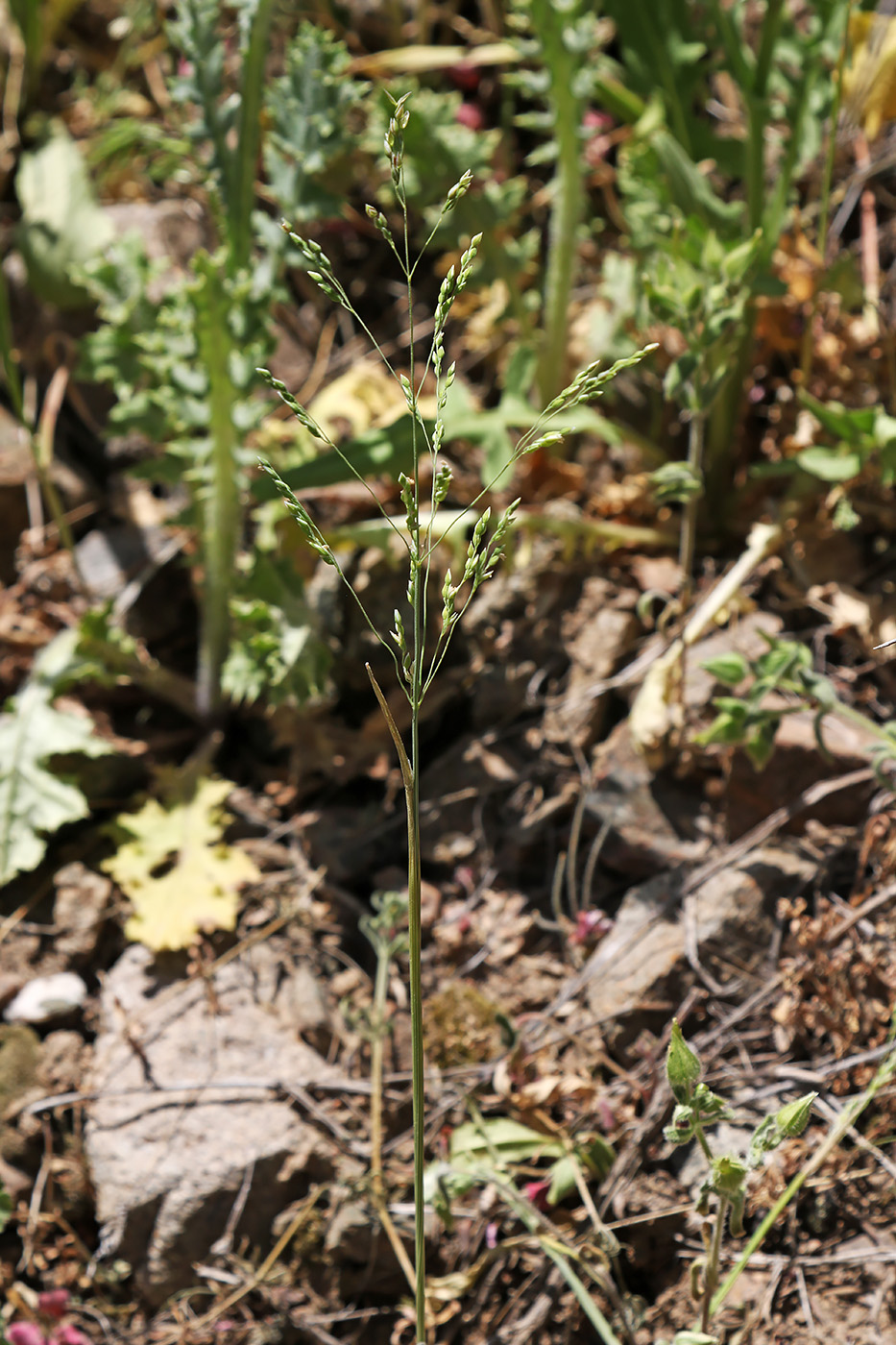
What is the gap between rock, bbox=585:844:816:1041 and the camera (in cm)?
208

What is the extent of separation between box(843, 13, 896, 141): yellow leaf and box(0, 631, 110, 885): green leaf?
251cm

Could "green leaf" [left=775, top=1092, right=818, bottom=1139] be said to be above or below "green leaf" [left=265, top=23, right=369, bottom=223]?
below

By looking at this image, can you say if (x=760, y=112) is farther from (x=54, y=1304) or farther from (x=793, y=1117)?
(x=54, y=1304)

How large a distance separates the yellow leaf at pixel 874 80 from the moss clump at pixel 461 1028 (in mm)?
2453

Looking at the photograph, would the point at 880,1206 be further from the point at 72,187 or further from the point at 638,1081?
the point at 72,187

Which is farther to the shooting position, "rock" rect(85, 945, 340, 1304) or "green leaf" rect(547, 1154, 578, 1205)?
"rock" rect(85, 945, 340, 1304)

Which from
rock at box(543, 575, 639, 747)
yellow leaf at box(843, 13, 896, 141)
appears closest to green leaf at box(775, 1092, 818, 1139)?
rock at box(543, 575, 639, 747)

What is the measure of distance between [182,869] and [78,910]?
0.79ft

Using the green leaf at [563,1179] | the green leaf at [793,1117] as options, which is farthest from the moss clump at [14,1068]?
the green leaf at [793,1117]

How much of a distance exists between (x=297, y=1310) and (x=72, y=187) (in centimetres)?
302

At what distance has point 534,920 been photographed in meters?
2.26

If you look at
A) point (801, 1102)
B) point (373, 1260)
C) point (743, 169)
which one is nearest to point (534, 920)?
point (373, 1260)

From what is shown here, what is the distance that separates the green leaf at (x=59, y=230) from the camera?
326 cm

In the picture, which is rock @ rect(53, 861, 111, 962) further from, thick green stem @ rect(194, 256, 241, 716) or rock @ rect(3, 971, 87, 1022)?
thick green stem @ rect(194, 256, 241, 716)
